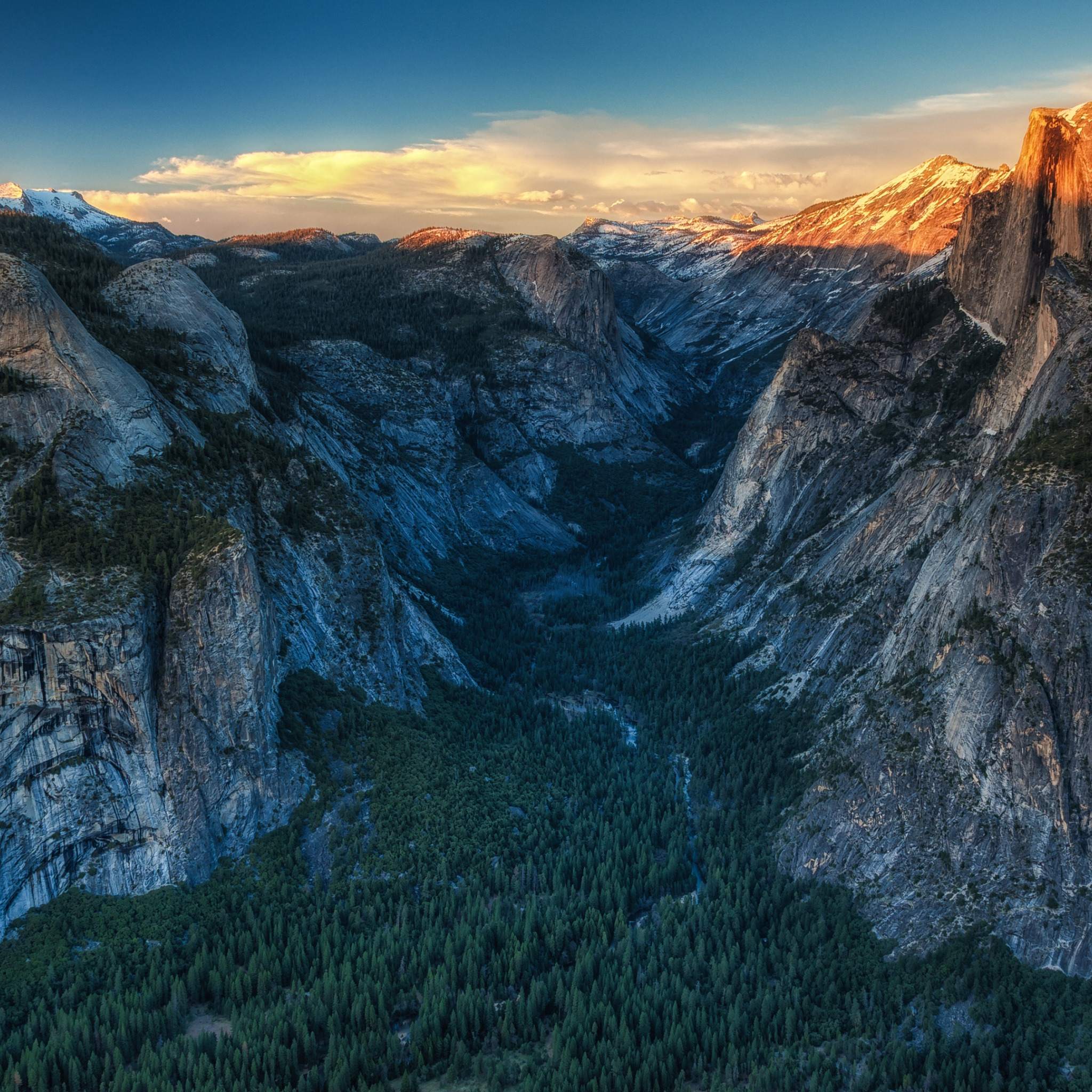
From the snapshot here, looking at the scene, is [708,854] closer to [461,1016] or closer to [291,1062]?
[461,1016]

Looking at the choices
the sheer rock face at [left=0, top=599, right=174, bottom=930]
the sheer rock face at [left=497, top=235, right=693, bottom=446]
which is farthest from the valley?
the sheer rock face at [left=497, top=235, right=693, bottom=446]

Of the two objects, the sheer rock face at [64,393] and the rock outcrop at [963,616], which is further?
the sheer rock face at [64,393]

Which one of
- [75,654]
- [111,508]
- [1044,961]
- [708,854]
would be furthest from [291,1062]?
[1044,961]

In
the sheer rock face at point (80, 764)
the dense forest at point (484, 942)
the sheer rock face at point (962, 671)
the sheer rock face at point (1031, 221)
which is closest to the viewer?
the dense forest at point (484, 942)

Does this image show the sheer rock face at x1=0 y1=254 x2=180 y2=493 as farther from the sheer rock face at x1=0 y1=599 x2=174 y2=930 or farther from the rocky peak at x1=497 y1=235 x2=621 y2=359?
the rocky peak at x1=497 y1=235 x2=621 y2=359

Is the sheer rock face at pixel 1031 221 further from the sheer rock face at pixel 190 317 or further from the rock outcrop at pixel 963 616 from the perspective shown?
the sheer rock face at pixel 190 317

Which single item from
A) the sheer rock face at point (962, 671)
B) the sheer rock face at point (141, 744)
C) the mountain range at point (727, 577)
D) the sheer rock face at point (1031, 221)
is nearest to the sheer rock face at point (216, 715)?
the sheer rock face at point (141, 744)
